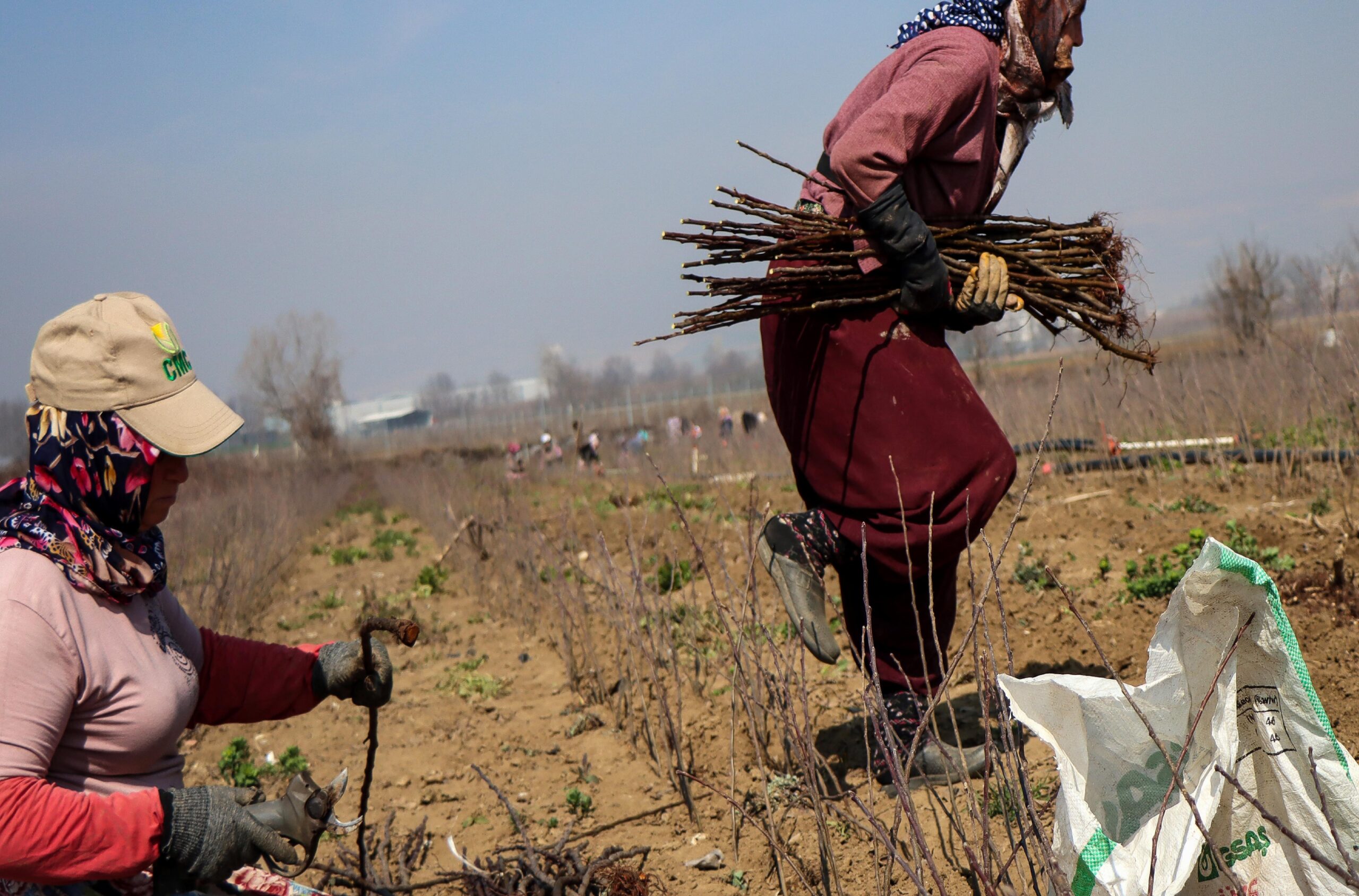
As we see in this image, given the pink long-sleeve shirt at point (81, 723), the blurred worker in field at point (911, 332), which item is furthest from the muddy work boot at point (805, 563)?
the pink long-sleeve shirt at point (81, 723)

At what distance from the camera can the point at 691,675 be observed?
3801mm

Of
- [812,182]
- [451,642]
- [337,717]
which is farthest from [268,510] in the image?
[812,182]

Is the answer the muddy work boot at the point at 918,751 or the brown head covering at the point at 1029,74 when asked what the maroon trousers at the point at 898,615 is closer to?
the muddy work boot at the point at 918,751

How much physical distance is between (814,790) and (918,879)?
600 millimetres

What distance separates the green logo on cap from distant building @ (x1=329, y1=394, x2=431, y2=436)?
302ft

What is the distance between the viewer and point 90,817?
1.60 m

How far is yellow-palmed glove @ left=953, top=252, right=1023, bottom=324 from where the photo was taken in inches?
88.7

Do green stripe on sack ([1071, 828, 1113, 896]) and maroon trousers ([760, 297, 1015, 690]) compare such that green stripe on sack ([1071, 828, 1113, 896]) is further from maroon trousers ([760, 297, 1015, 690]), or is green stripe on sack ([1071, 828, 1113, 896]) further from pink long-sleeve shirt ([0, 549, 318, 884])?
pink long-sleeve shirt ([0, 549, 318, 884])

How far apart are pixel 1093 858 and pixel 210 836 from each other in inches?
56.6

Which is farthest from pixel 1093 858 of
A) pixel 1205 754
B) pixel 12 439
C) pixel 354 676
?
pixel 12 439

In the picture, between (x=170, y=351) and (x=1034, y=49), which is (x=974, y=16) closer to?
(x=1034, y=49)

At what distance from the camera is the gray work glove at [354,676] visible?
2.19 meters

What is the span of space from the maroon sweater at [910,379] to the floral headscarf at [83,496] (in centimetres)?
142

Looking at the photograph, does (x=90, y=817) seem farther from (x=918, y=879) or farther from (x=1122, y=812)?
(x=1122, y=812)
